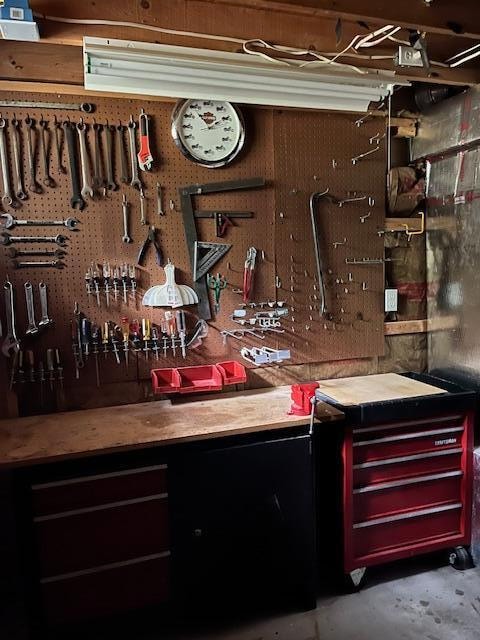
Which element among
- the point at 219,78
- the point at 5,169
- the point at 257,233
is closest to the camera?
the point at 219,78

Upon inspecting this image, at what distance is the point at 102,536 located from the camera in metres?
1.50

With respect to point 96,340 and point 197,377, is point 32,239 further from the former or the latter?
point 197,377

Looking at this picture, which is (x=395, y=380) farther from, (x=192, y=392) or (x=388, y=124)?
(x=388, y=124)

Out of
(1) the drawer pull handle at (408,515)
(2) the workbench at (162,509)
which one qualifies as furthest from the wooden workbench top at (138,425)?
(1) the drawer pull handle at (408,515)

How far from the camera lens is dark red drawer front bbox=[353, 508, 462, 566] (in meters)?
1.85

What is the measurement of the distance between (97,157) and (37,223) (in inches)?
13.8

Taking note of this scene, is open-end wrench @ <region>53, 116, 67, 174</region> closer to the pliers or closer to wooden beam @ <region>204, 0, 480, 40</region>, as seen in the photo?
the pliers

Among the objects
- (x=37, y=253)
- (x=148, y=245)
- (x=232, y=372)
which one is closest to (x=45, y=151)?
(x=37, y=253)

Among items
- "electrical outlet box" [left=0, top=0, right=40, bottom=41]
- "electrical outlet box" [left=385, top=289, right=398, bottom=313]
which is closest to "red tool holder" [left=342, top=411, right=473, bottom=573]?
"electrical outlet box" [left=385, top=289, right=398, bottom=313]

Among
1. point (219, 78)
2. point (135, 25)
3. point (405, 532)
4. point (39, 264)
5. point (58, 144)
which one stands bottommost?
point (405, 532)

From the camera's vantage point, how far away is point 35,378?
6.09 feet

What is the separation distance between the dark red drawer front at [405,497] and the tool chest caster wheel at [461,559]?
22cm

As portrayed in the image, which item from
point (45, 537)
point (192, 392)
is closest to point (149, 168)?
point (192, 392)

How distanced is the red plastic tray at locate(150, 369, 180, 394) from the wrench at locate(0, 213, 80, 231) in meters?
0.67
